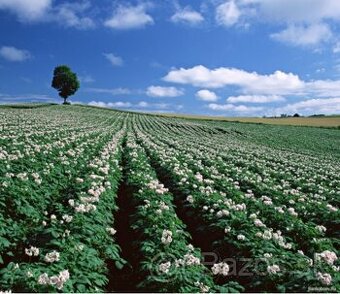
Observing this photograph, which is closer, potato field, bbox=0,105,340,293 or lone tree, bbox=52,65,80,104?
potato field, bbox=0,105,340,293

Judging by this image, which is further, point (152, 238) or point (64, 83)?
point (64, 83)

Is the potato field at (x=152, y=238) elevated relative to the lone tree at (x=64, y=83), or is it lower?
lower

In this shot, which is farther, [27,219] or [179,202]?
[179,202]

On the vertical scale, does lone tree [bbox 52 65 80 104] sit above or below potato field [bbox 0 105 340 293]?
above

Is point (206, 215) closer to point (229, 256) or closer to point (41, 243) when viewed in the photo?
point (229, 256)

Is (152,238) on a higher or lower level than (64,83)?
lower

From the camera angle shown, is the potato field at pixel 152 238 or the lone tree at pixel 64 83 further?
the lone tree at pixel 64 83

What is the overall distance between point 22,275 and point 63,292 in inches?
24.3

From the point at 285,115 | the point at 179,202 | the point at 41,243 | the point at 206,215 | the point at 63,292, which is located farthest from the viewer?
the point at 285,115

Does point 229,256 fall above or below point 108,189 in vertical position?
below

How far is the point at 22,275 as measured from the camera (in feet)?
16.1

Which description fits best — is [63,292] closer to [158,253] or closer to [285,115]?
[158,253]

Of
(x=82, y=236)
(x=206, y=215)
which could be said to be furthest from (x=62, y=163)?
(x=82, y=236)

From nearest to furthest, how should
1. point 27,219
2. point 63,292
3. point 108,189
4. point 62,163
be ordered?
point 63,292 < point 27,219 < point 108,189 < point 62,163
